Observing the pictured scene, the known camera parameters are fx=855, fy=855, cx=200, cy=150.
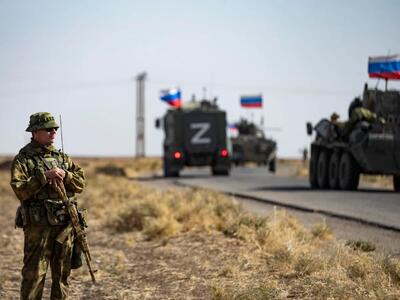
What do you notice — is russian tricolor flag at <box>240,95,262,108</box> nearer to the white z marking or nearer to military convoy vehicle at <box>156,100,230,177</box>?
military convoy vehicle at <box>156,100,230,177</box>

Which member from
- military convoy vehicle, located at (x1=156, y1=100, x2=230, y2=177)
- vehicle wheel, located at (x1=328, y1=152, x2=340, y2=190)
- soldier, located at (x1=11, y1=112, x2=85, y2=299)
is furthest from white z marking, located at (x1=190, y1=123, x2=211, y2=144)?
soldier, located at (x1=11, y1=112, x2=85, y2=299)

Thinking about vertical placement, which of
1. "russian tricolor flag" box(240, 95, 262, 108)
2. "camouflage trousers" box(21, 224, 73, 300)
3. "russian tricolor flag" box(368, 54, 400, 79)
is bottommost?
"camouflage trousers" box(21, 224, 73, 300)

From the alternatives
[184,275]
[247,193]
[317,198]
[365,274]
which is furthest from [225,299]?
[247,193]

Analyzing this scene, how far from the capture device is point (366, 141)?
878 inches

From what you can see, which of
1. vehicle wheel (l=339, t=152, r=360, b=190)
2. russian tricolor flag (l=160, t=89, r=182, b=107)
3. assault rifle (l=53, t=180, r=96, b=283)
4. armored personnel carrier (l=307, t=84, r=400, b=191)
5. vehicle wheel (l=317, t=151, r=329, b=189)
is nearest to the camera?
assault rifle (l=53, t=180, r=96, b=283)

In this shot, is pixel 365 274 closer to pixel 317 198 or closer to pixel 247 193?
pixel 317 198

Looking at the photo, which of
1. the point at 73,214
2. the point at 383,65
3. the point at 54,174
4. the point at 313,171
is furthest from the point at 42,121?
the point at 313,171

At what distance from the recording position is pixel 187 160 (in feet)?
118

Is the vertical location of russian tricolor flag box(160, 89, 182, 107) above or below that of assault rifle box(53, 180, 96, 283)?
above

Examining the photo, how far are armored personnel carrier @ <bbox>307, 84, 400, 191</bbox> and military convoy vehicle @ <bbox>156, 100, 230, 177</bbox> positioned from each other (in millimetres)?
11031

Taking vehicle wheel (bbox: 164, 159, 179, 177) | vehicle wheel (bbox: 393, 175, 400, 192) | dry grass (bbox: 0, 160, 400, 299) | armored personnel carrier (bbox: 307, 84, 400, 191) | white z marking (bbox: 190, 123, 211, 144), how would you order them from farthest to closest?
vehicle wheel (bbox: 164, 159, 179, 177)
white z marking (bbox: 190, 123, 211, 144)
vehicle wheel (bbox: 393, 175, 400, 192)
armored personnel carrier (bbox: 307, 84, 400, 191)
dry grass (bbox: 0, 160, 400, 299)

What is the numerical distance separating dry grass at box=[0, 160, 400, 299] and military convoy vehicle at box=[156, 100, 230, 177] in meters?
17.5

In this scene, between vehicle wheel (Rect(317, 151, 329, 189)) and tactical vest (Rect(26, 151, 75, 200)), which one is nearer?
tactical vest (Rect(26, 151, 75, 200))

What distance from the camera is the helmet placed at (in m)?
7.30
